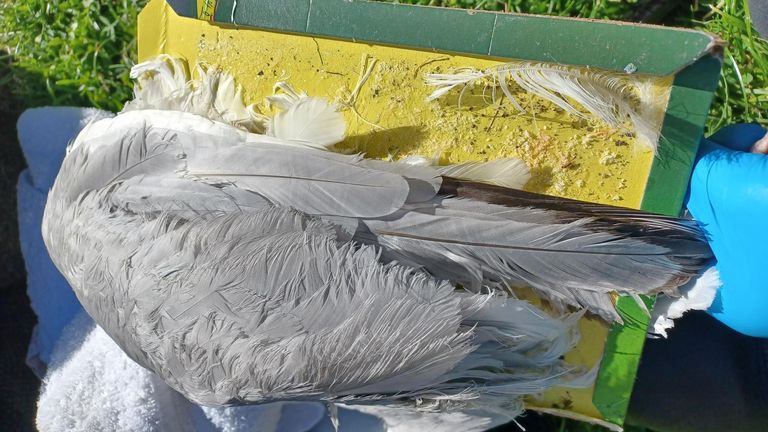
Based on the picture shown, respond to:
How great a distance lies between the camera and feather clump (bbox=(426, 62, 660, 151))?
1035mm

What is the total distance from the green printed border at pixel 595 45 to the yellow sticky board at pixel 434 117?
2 centimetres

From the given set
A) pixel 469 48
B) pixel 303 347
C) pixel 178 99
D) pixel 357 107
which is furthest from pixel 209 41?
pixel 303 347

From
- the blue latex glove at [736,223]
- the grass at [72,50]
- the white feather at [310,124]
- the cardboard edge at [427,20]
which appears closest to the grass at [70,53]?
the grass at [72,50]

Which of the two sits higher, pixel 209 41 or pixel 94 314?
pixel 209 41

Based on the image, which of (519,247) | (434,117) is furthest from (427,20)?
(519,247)

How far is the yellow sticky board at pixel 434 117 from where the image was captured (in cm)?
109

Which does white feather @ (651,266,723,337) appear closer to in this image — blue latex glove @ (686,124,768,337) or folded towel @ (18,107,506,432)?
blue latex glove @ (686,124,768,337)

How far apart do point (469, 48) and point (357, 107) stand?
0.77ft

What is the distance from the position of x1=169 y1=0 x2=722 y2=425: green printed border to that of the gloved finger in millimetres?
113

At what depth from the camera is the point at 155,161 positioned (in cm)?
100

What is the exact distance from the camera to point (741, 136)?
3.56ft

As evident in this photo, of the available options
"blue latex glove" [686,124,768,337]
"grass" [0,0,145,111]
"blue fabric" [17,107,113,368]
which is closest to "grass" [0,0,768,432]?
"grass" [0,0,145,111]

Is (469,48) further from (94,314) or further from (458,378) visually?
(94,314)

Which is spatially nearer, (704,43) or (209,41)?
(704,43)
